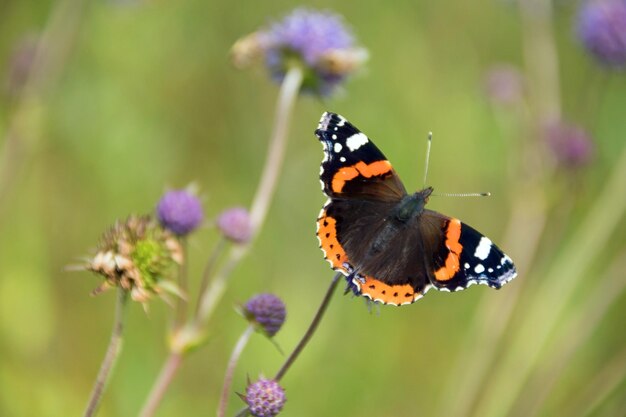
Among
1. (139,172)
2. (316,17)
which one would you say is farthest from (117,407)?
(316,17)

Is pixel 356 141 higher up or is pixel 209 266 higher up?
pixel 356 141

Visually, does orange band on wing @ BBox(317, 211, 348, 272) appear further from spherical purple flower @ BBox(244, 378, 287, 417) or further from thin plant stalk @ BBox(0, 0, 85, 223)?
thin plant stalk @ BBox(0, 0, 85, 223)

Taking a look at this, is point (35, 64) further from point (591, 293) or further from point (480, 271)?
point (591, 293)

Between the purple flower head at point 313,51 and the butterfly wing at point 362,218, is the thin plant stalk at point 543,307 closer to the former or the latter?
the butterfly wing at point 362,218

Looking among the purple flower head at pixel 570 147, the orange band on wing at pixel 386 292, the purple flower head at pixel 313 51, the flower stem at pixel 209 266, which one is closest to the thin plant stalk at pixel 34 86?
the purple flower head at pixel 313 51

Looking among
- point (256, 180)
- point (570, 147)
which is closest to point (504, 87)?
point (570, 147)

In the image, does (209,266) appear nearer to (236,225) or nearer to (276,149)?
(236,225)
